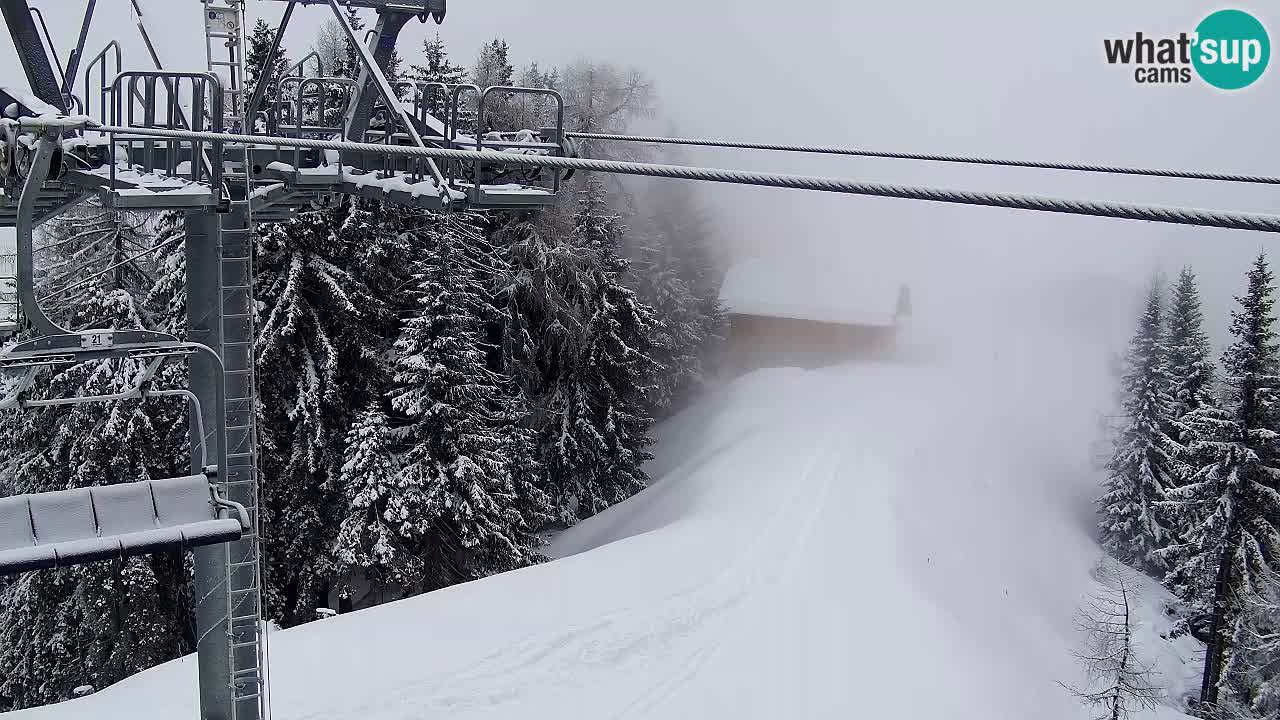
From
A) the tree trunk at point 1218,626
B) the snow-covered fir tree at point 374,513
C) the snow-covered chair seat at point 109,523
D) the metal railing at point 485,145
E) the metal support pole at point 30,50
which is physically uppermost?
the metal support pole at point 30,50

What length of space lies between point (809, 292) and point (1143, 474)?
55.9 feet

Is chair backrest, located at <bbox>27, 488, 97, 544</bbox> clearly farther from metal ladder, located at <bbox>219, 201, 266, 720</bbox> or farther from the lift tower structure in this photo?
metal ladder, located at <bbox>219, 201, 266, 720</bbox>

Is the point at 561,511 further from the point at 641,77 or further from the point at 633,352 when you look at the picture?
the point at 641,77

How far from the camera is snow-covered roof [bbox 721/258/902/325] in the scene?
4397 cm

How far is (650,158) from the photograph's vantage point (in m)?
35.2

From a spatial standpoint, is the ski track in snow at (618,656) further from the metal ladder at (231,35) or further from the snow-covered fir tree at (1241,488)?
the snow-covered fir tree at (1241,488)

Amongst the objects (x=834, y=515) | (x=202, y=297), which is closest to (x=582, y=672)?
(x=202, y=297)

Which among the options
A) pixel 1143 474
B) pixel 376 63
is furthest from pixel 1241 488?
pixel 376 63

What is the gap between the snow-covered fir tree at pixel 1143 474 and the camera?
108 ft

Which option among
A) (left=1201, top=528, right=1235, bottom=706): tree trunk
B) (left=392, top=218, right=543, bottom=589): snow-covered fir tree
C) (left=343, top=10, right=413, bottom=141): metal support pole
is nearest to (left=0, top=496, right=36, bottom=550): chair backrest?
(left=343, top=10, right=413, bottom=141): metal support pole

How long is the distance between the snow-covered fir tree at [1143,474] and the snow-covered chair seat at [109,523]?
31984 mm

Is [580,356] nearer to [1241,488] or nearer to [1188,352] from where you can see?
[1241,488]

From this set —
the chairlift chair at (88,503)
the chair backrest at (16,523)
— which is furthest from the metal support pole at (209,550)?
the chair backrest at (16,523)

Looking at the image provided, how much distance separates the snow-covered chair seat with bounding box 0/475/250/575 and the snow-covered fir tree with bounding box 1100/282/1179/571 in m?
32.0
